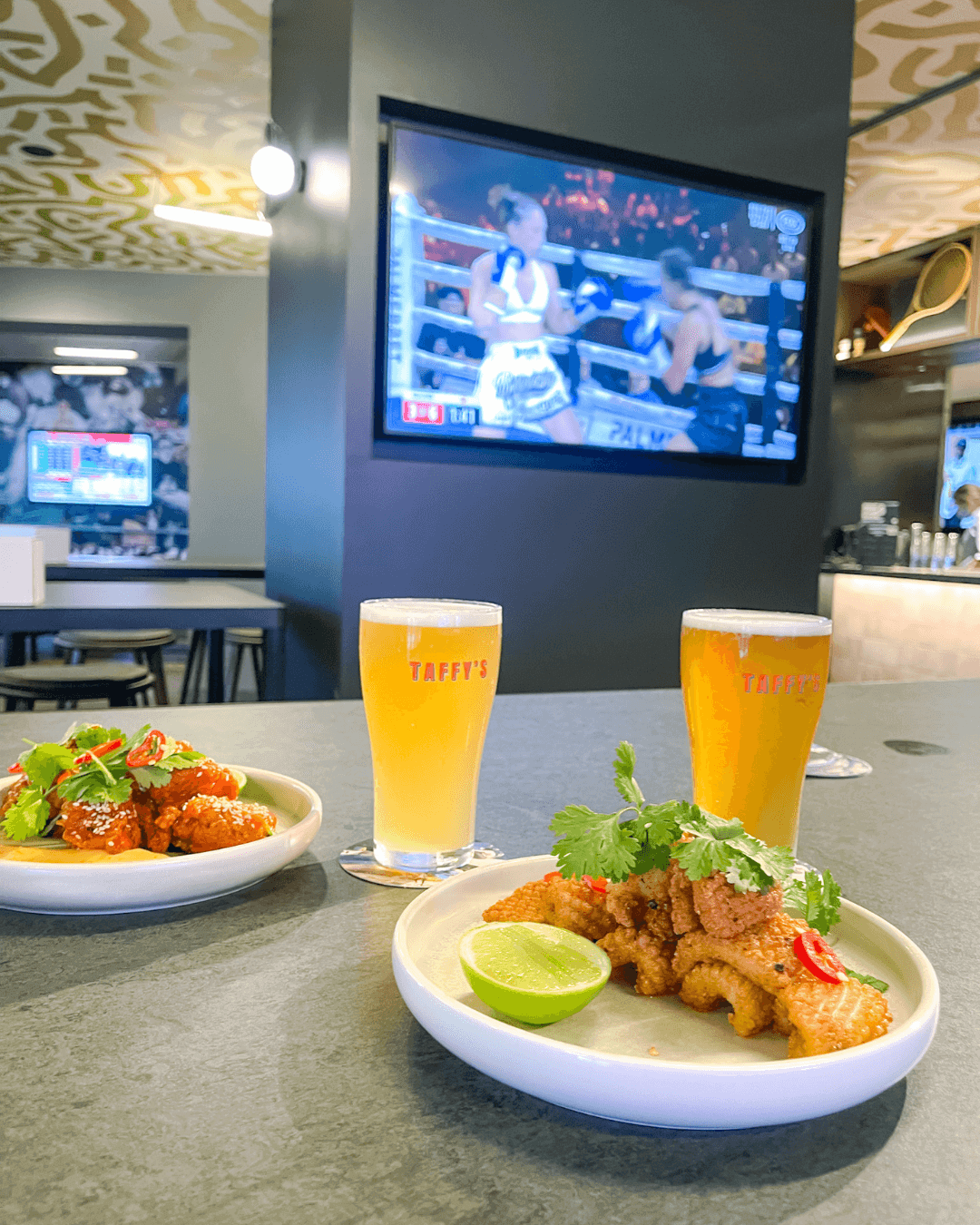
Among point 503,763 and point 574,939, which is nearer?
Answer: point 574,939

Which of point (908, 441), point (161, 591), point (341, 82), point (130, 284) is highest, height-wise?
point (130, 284)

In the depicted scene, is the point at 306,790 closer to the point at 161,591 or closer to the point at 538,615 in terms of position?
the point at 538,615

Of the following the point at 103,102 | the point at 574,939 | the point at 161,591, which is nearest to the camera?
the point at 574,939

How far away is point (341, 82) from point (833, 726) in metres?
2.38

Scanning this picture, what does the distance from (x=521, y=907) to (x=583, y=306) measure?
2.63 metres

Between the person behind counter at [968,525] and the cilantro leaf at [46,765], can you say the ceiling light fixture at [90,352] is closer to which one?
the person behind counter at [968,525]

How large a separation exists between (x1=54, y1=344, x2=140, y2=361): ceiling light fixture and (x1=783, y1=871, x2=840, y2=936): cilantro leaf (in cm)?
945

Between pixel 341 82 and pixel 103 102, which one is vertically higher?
pixel 103 102

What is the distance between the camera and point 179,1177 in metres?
0.32

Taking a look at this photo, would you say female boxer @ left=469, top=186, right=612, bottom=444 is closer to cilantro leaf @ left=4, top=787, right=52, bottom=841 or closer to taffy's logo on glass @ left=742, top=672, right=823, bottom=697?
taffy's logo on glass @ left=742, top=672, right=823, bottom=697

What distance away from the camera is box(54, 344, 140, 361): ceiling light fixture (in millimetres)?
8773

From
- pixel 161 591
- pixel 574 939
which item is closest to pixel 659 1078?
pixel 574 939

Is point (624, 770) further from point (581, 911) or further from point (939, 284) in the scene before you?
point (939, 284)

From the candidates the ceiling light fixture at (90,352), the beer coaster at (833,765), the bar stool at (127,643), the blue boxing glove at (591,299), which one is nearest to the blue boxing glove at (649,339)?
the blue boxing glove at (591,299)
